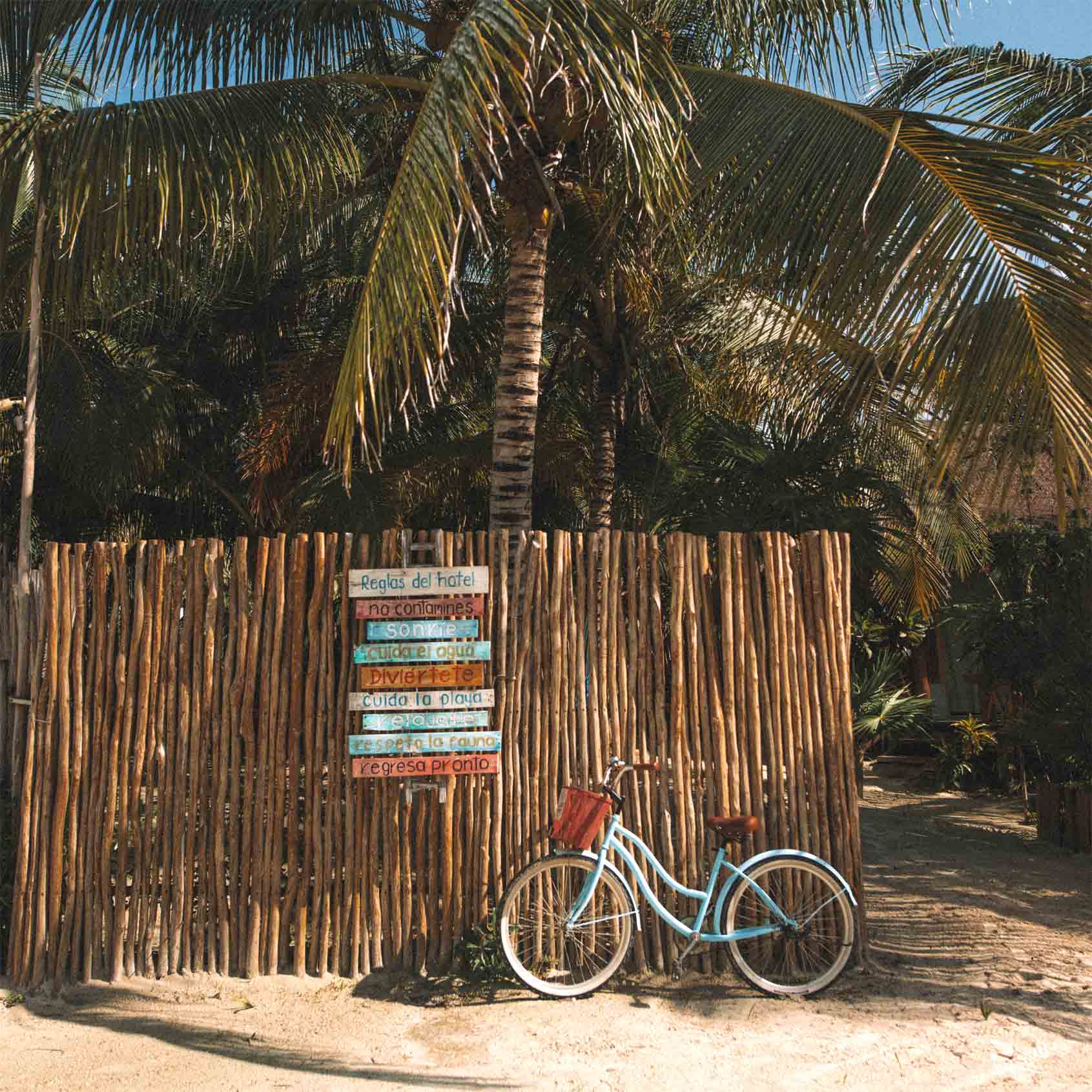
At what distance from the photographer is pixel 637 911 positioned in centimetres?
457

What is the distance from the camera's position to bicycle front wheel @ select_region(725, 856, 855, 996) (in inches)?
177

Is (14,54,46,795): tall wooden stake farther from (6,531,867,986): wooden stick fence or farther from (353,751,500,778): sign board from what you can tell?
(353,751,500,778): sign board

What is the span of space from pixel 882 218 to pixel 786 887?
2953mm

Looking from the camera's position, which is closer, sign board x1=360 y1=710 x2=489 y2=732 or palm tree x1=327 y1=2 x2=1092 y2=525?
palm tree x1=327 y1=2 x2=1092 y2=525

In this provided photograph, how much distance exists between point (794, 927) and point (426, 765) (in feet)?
5.59

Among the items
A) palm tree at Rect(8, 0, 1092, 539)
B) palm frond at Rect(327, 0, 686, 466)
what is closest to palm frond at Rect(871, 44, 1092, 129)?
palm tree at Rect(8, 0, 1092, 539)

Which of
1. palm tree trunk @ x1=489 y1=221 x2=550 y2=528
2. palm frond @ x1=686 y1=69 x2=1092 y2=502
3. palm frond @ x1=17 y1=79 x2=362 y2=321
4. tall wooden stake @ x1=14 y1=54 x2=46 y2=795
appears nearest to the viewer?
palm frond @ x1=686 y1=69 x2=1092 y2=502

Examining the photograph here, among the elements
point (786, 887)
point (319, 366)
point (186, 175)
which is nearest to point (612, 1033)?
point (786, 887)

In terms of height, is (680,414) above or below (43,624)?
above

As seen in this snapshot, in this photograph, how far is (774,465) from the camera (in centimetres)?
793

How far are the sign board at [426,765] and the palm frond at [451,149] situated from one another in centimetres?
136

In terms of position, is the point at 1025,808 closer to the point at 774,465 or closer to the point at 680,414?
the point at 774,465

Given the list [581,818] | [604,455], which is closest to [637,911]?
[581,818]

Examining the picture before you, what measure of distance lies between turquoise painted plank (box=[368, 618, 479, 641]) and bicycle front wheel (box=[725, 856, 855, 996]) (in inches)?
62.1
